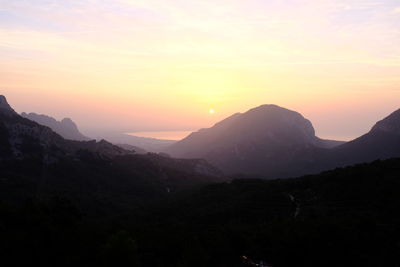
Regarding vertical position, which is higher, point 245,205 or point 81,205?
point 245,205

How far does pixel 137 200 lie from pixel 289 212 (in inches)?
2939

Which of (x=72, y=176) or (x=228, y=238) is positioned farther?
(x=72, y=176)

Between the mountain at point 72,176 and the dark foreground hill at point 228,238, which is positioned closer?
the dark foreground hill at point 228,238

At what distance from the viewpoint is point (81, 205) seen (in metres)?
119

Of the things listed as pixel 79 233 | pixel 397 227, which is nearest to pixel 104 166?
pixel 79 233

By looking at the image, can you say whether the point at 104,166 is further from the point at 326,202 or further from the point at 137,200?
the point at 326,202

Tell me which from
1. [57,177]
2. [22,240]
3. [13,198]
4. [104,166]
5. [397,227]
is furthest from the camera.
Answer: [104,166]

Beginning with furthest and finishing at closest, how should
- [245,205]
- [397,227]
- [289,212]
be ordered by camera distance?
[245,205] < [289,212] < [397,227]

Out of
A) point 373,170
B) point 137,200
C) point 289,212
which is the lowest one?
point 137,200

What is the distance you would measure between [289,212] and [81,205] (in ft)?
220

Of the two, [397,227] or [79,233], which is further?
[397,227]

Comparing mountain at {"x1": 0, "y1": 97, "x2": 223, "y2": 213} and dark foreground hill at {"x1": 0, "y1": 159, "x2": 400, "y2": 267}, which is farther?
mountain at {"x1": 0, "y1": 97, "x2": 223, "y2": 213}

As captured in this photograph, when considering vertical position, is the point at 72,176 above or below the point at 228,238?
below

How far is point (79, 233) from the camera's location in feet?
178
